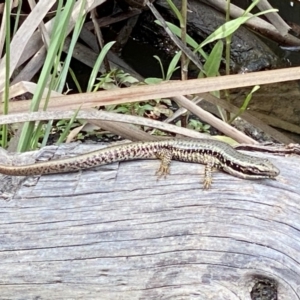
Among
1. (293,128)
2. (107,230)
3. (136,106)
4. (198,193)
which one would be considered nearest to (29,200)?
(107,230)

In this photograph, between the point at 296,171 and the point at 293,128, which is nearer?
the point at 296,171

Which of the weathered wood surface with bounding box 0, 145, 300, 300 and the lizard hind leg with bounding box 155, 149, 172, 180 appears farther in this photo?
the lizard hind leg with bounding box 155, 149, 172, 180

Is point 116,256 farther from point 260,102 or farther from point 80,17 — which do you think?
point 260,102

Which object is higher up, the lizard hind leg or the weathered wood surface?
the lizard hind leg

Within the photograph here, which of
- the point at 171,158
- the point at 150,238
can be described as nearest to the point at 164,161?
the point at 171,158

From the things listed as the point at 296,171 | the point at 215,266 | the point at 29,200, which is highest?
the point at 296,171
